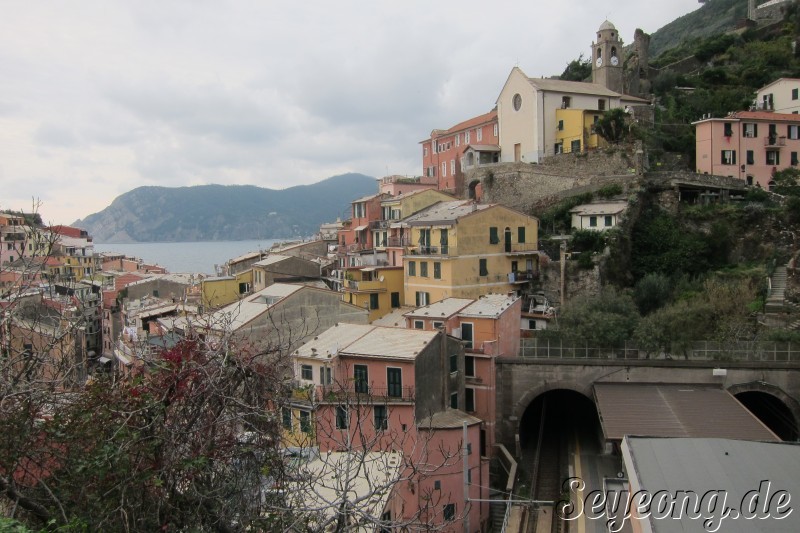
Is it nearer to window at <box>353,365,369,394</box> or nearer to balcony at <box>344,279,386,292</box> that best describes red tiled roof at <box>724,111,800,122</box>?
balcony at <box>344,279,386,292</box>

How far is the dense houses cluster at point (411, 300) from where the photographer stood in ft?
49.5

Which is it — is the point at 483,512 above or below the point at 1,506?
below

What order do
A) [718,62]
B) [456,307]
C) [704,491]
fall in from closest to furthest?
[704,491] < [456,307] < [718,62]

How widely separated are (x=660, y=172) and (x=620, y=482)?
29.3 m

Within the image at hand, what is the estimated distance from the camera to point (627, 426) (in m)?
24.0

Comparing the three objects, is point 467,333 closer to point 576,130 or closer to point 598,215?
point 598,215

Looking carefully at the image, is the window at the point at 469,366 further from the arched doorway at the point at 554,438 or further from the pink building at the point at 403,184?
the pink building at the point at 403,184

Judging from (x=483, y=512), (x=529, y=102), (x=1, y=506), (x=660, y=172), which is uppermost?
(x=529, y=102)

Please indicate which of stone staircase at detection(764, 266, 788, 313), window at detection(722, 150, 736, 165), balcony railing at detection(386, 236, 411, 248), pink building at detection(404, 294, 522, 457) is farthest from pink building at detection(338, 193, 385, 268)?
stone staircase at detection(764, 266, 788, 313)

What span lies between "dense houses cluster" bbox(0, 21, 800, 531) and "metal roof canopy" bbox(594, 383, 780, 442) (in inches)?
191

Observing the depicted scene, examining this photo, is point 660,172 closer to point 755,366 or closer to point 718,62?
point 755,366

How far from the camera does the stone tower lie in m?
63.3

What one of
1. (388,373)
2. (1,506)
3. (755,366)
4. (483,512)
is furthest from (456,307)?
(1,506)

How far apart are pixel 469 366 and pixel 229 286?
840 inches
